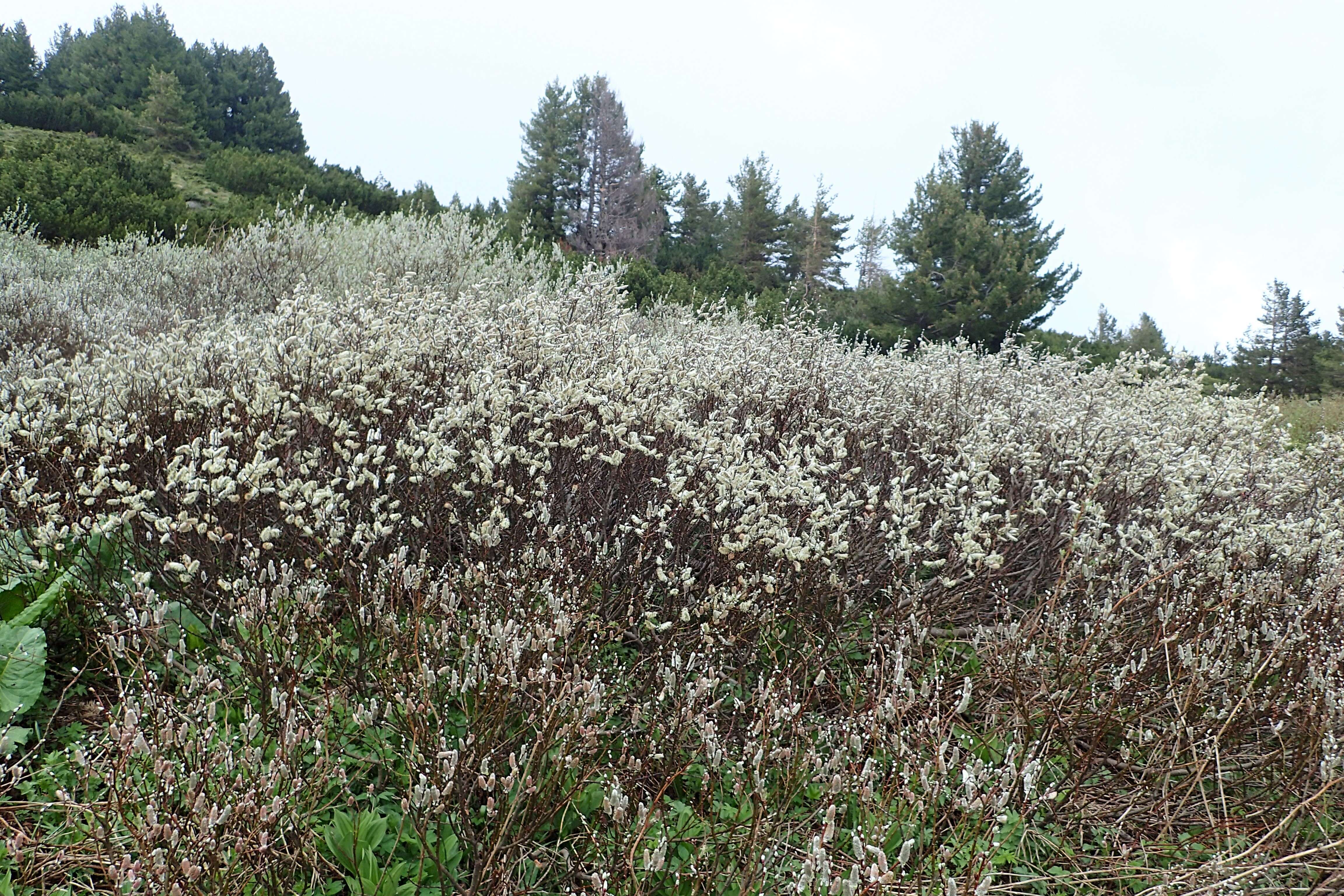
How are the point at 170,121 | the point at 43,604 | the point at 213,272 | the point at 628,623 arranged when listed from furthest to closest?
the point at 170,121 < the point at 213,272 < the point at 628,623 < the point at 43,604

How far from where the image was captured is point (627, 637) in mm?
3098

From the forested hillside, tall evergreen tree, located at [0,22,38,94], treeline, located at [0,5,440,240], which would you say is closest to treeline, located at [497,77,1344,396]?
treeline, located at [0,5,440,240]

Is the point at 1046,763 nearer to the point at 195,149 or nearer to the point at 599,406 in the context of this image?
the point at 599,406

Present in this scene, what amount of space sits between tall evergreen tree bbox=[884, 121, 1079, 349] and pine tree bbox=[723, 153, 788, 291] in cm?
596

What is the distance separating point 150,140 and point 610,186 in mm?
12995

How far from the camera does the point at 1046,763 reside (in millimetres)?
2395

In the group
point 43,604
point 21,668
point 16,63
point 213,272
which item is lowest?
point 21,668

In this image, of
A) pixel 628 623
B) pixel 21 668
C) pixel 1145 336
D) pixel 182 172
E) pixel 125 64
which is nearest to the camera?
pixel 21 668

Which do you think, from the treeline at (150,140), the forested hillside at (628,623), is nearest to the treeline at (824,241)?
the treeline at (150,140)

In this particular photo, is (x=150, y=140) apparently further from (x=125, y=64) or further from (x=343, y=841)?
(x=343, y=841)

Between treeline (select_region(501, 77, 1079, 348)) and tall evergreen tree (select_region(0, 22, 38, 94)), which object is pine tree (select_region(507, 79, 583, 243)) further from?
tall evergreen tree (select_region(0, 22, 38, 94))

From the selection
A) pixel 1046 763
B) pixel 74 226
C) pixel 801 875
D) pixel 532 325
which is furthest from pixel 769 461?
pixel 74 226

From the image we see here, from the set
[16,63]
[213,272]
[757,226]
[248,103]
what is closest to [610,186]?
[757,226]

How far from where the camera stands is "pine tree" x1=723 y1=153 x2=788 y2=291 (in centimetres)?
2855
